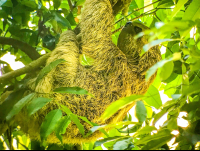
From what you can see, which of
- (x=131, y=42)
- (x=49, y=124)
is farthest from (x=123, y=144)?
(x=131, y=42)

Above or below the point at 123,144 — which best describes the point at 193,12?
above

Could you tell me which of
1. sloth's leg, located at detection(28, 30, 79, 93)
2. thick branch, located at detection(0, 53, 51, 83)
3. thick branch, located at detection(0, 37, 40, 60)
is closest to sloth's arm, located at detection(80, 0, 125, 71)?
sloth's leg, located at detection(28, 30, 79, 93)

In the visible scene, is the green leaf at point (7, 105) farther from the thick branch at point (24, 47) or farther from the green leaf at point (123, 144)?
the green leaf at point (123, 144)

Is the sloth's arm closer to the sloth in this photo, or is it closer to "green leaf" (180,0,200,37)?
the sloth

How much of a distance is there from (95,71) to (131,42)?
1.95ft

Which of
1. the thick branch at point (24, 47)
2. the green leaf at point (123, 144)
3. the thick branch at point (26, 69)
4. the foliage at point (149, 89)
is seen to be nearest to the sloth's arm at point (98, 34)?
the foliage at point (149, 89)

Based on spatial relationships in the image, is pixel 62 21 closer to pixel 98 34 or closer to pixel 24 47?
pixel 98 34

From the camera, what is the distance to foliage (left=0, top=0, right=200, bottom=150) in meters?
1.08

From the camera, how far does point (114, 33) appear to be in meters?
3.05

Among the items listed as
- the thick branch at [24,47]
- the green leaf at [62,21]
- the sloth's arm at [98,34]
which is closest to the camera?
the green leaf at [62,21]

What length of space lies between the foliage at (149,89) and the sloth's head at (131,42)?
7.8 inches

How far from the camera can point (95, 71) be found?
247cm

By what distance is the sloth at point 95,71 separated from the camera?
7.27 ft

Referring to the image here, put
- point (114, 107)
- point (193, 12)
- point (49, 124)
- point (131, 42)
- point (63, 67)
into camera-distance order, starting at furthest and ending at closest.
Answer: point (131, 42)
point (63, 67)
point (193, 12)
point (49, 124)
point (114, 107)
